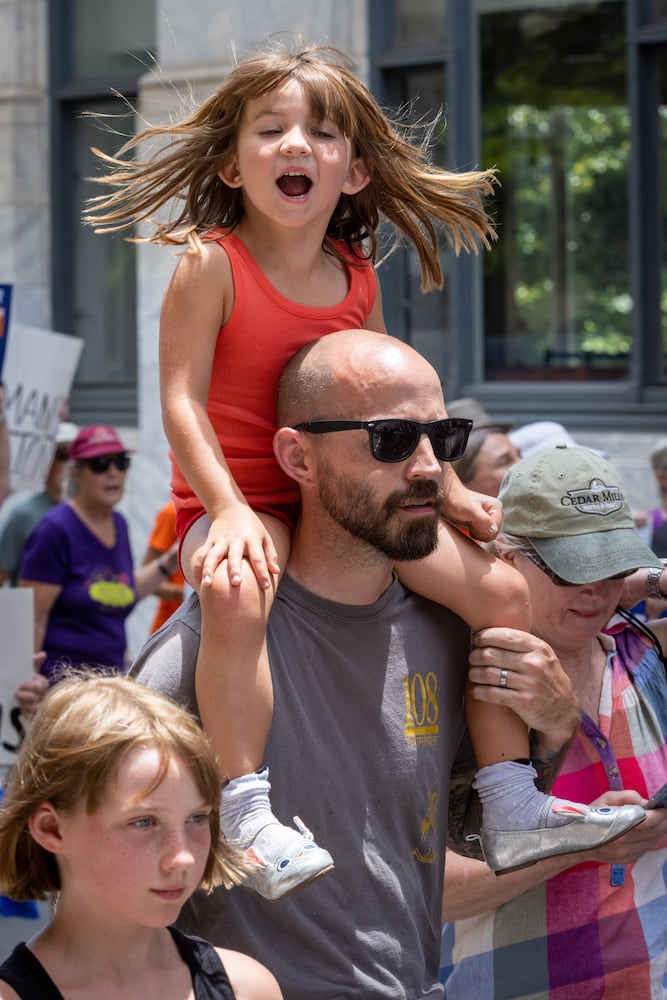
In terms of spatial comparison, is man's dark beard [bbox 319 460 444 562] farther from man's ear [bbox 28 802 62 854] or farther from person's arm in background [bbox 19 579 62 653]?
person's arm in background [bbox 19 579 62 653]

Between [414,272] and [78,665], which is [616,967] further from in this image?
[414,272]

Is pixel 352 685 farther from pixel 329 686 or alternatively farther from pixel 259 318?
pixel 259 318

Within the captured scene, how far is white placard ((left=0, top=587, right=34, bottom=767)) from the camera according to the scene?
226 inches

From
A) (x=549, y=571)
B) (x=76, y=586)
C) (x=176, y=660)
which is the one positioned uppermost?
(x=549, y=571)

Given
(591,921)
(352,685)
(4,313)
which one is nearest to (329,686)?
(352,685)

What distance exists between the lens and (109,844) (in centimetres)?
219

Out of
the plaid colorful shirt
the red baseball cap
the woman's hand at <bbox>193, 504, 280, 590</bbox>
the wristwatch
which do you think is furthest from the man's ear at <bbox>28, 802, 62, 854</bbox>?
the red baseball cap

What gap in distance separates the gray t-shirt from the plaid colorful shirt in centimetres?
52

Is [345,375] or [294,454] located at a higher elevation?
[345,375]

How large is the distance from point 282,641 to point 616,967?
3.94 feet

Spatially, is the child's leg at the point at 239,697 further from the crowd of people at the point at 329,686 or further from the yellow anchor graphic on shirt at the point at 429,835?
the yellow anchor graphic on shirt at the point at 429,835

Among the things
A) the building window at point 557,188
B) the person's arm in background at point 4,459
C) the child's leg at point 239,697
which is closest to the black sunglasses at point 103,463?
the person's arm in background at point 4,459

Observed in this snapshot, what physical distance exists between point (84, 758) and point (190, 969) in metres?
0.39

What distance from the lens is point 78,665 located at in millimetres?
6840
